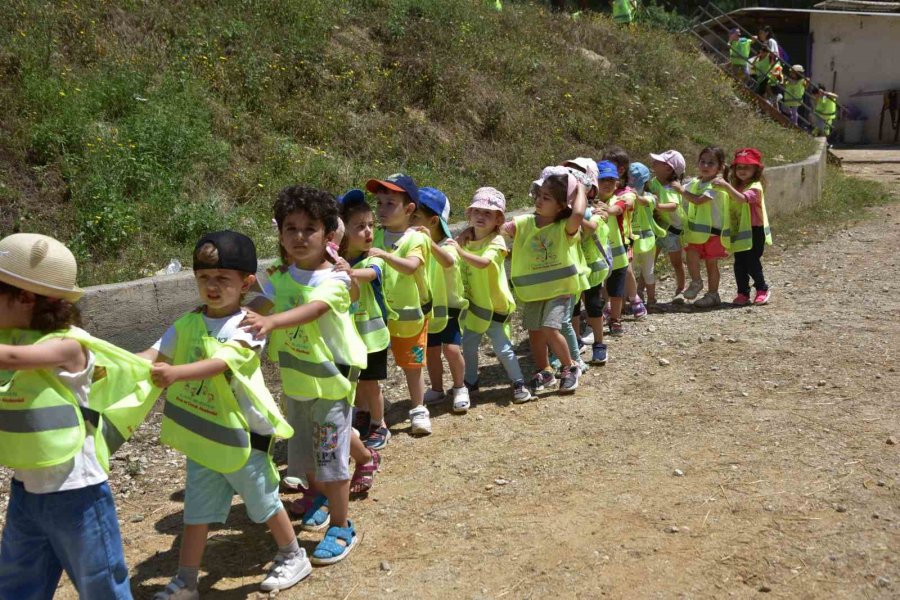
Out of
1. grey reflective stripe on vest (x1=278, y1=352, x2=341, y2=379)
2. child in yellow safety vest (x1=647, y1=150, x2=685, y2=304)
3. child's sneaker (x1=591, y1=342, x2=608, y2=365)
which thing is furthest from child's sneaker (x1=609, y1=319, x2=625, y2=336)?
grey reflective stripe on vest (x1=278, y1=352, x2=341, y2=379)

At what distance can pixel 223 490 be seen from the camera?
3.83 meters

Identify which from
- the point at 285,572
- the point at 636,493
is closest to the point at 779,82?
the point at 636,493

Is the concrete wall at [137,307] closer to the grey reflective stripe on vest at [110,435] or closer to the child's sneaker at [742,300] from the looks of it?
the grey reflective stripe on vest at [110,435]

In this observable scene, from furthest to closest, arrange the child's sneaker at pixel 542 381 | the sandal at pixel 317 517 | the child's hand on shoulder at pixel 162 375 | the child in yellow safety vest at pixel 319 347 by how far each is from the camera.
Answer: the child's sneaker at pixel 542 381 → the sandal at pixel 317 517 → the child in yellow safety vest at pixel 319 347 → the child's hand on shoulder at pixel 162 375

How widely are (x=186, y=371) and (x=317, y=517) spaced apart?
1.44 metres

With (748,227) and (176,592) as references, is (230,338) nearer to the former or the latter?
(176,592)

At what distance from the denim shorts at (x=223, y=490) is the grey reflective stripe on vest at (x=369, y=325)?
1384 mm

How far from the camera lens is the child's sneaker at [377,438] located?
556cm

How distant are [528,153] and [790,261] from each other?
3460mm

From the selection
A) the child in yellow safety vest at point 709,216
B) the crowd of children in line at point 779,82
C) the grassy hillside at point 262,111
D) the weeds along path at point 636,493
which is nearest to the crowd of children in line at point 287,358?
the weeds along path at point 636,493

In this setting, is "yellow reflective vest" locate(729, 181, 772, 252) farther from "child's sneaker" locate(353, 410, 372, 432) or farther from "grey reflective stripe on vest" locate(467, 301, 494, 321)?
"child's sneaker" locate(353, 410, 372, 432)

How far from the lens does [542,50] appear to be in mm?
15312

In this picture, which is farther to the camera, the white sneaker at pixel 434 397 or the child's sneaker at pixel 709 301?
the child's sneaker at pixel 709 301

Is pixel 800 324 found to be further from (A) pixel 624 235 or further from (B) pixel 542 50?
(B) pixel 542 50
